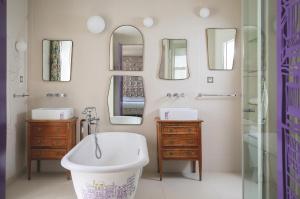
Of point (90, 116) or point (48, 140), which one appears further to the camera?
point (90, 116)

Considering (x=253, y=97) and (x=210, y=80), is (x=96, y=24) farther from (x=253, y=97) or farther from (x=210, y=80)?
(x=253, y=97)

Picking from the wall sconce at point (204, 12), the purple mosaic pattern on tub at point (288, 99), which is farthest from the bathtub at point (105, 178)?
the wall sconce at point (204, 12)

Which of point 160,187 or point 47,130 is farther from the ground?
point 47,130

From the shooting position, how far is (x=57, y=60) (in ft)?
13.4

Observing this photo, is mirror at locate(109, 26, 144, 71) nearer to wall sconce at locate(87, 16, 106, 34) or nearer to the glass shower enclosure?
wall sconce at locate(87, 16, 106, 34)

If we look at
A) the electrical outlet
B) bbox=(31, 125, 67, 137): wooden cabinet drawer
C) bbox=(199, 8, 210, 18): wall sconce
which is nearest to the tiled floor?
bbox=(31, 125, 67, 137): wooden cabinet drawer

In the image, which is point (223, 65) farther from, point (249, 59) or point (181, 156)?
point (249, 59)

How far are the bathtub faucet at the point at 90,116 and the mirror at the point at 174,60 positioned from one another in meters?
1.12

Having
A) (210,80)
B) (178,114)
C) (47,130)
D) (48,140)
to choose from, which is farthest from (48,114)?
(210,80)

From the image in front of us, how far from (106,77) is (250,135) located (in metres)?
2.41

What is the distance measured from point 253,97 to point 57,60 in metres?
2.92

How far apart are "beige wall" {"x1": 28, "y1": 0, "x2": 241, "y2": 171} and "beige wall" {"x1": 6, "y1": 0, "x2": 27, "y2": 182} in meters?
0.18

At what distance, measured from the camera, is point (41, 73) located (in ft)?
13.4

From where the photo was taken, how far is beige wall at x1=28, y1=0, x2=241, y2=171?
4.09 meters
